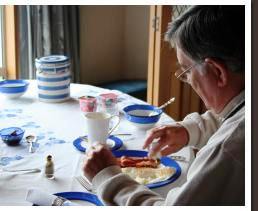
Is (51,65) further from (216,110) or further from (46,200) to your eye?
(216,110)

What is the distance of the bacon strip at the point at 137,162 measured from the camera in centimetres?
138

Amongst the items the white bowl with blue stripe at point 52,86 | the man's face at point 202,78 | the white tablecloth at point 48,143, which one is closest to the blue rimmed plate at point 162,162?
the white tablecloth at point 48,143

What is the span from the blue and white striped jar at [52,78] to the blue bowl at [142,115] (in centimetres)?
38

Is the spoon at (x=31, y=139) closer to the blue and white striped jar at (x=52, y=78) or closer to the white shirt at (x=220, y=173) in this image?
the blue and white striped jar at (x=52, y=78)

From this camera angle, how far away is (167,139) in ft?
4.64

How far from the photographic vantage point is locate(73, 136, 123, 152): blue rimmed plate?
1520 mm

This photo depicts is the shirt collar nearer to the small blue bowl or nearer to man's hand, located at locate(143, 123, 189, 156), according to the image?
man's hand, located at locate(143, 123, 189, 156)

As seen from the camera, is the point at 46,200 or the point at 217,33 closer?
the point at 217,33

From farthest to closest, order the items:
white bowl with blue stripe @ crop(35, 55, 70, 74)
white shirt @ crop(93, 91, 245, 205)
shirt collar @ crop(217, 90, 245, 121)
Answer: white bowl with blue stripe @ crop(35, 55, 70, 74), shirt collar @ crop(217, 90, 245, 121), white shirt @ crop(93, 91, 245, 205)

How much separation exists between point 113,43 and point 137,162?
3176 mm

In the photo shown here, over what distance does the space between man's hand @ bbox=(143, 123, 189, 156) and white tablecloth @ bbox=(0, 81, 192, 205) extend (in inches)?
2.2

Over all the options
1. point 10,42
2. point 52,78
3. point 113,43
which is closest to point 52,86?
point 52,78

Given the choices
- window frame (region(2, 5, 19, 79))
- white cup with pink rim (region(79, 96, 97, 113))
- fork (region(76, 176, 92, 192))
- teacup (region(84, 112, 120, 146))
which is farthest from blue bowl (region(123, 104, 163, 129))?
window frame (region(2, 5, 19, 79))

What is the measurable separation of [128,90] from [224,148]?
10.3ft
